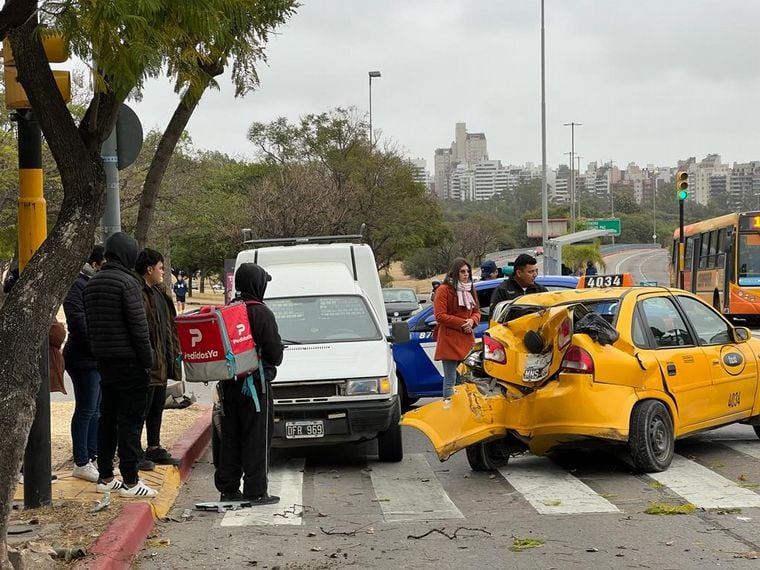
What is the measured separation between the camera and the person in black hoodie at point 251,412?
7.98 metres

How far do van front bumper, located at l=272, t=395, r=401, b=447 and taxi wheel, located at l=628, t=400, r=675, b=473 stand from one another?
224cm

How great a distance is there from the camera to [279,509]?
8062mm

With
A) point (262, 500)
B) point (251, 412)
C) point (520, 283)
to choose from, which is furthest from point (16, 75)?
point (520, 283)

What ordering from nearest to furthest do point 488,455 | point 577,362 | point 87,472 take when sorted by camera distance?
point 87,472 → point 577,362 → point 488,455

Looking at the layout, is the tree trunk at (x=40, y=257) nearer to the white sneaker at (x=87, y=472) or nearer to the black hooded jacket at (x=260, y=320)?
the black hooded jacket at (x=260, y=320)

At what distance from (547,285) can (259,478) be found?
Answer: 7.28 meters

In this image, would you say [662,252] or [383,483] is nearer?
[383,483]

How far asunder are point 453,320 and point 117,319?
4.68 m

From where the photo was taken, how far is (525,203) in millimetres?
159000

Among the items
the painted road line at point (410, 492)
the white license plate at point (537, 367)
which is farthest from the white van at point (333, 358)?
the white license plate at point (537, 367)

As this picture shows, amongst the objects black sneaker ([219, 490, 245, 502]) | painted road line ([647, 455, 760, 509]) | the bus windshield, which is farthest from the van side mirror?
the bus windshield

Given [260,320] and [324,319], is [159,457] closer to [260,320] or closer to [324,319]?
[260,320]

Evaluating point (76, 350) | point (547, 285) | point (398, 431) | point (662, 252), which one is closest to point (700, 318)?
point (398, 431)

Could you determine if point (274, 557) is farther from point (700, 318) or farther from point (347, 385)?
point (700, 318)
